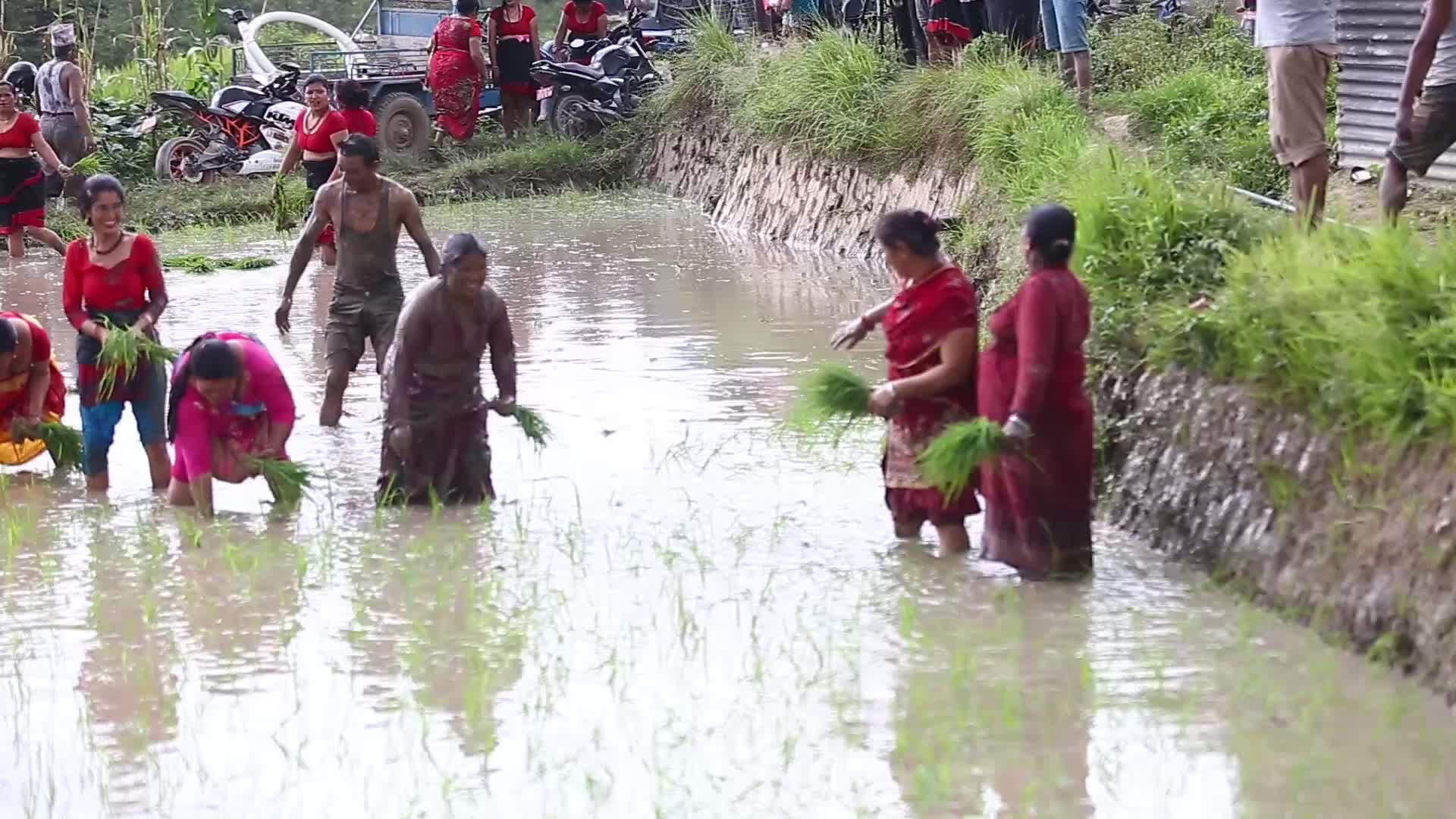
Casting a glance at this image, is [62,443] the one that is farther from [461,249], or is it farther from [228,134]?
[228,134]

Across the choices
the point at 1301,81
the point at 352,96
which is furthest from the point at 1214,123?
the point at 352,96

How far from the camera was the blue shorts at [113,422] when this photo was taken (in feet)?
24.7

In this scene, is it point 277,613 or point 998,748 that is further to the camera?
point 277,613

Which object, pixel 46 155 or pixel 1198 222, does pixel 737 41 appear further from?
pixel 1198 222

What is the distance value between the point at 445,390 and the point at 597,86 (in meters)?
12.5

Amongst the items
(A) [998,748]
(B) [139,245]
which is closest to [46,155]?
(B) [139,245]

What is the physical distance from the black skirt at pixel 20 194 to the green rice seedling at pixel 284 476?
23.2 ft

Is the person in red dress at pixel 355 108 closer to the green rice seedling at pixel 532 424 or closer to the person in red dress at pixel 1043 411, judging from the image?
the green rice seedling at pixel 532 424

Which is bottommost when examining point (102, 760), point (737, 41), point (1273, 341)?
point (102, 760)

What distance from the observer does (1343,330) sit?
5.41m

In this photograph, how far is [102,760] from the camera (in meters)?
4.81

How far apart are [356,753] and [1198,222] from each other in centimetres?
388

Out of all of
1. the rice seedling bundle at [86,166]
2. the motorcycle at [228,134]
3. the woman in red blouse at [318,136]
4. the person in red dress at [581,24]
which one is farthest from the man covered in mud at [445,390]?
the person in red dress at [581,24]

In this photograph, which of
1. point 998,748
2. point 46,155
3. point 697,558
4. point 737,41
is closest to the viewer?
point 998,748
